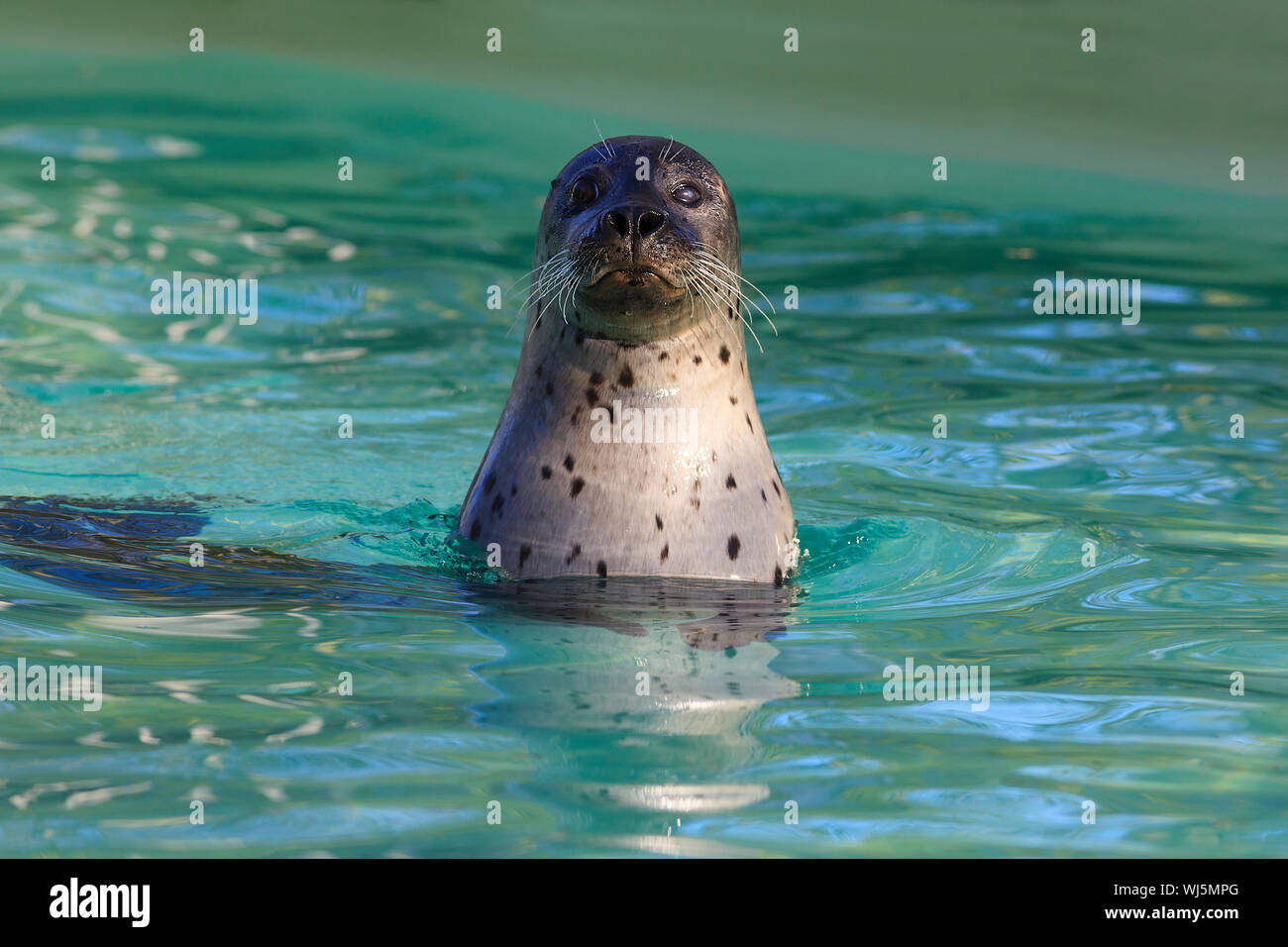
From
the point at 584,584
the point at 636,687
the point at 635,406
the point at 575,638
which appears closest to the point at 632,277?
the point at 635,406

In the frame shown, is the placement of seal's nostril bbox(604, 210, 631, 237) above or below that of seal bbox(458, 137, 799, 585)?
above

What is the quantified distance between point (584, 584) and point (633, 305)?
781 millimetres

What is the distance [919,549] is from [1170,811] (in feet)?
7.78

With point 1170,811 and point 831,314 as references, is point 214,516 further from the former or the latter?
point 831,314

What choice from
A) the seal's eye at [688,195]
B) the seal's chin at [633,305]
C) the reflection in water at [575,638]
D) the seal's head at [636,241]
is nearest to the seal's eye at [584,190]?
the seal's head at [636,241]

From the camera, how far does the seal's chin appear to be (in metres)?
4.60

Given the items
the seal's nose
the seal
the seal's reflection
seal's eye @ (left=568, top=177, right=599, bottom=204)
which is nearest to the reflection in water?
the seal's reflection

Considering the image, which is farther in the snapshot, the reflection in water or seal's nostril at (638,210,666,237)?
seal's nostril at (638,210,666,237)

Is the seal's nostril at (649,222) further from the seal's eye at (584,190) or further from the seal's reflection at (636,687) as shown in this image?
the seal's reflection at (636,687)

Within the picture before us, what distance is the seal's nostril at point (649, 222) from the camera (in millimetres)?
4559

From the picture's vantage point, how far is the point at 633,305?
15.5ft

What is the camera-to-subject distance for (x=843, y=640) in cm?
440

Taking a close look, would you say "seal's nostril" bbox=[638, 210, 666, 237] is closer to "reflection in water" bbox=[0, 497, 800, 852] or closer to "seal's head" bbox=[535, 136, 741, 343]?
"seal's head" bbox=[535, 136, 741, 343]
